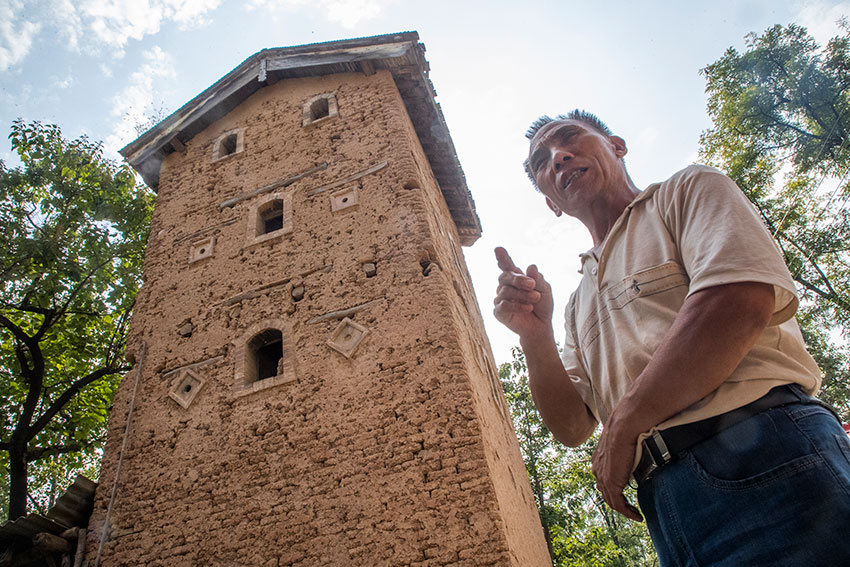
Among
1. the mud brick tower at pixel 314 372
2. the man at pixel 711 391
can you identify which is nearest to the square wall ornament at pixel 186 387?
the mud brick tower at pixel 314 372

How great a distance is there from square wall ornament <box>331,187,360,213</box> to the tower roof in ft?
11.1

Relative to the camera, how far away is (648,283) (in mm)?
1644

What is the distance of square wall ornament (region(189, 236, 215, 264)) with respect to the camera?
8.58 meters

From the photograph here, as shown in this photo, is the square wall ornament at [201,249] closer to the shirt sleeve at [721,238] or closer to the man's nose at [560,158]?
the man's nose at [560,158]

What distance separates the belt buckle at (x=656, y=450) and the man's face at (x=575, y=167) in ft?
3.82

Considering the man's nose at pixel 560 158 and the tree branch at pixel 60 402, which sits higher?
the tree branch at pixel 60 402

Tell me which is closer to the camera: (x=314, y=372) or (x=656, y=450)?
(x=656, y=450)

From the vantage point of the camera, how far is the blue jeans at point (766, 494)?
1.11 m

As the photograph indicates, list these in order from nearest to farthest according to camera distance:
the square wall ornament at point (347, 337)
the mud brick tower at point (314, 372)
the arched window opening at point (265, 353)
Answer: the mud brick tower at point (314, 372)
the square wall ornament at point (347, 337)
the arched window opening at point (265, 353)

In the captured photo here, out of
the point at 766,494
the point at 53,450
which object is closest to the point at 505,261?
Answer: the point at 766,494

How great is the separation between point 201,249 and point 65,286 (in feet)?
19.8

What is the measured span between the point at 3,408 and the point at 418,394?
40.6 feet

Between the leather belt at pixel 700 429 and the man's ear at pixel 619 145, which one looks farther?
the man's ear at pixel 619 145

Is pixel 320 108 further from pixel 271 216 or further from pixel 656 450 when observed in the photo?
pixel 656 450
